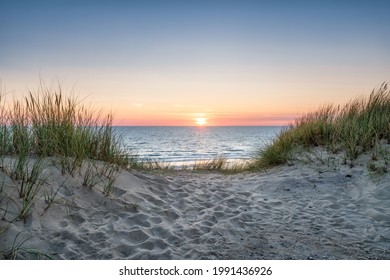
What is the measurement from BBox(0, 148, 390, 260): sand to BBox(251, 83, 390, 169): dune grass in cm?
88

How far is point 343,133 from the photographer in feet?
20.4

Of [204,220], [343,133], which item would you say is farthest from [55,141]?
[343,133]

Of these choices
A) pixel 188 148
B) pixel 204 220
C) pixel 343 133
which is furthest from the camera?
pixel 188 148

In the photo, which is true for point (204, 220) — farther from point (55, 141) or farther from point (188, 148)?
point (188, 148)

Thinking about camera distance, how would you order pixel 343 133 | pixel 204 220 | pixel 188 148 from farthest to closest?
pixel 188 148
pixel 343 133
pixel 204 220

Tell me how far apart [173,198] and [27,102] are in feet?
7.57

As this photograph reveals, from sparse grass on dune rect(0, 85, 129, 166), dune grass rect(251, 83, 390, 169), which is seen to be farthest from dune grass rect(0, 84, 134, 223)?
dune grass rect(251, 83, 390, 169)

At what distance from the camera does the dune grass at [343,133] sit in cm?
566

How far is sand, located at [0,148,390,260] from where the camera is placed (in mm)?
2668

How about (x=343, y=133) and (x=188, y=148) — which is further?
(x=188, y=148)

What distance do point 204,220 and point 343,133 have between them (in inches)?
161

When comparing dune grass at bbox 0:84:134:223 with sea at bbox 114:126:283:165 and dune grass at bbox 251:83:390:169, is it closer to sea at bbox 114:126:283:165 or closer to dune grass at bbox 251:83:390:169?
sea at bbox 114:126:283:165

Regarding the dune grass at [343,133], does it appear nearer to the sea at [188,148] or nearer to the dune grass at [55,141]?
the sea at [188,148]
